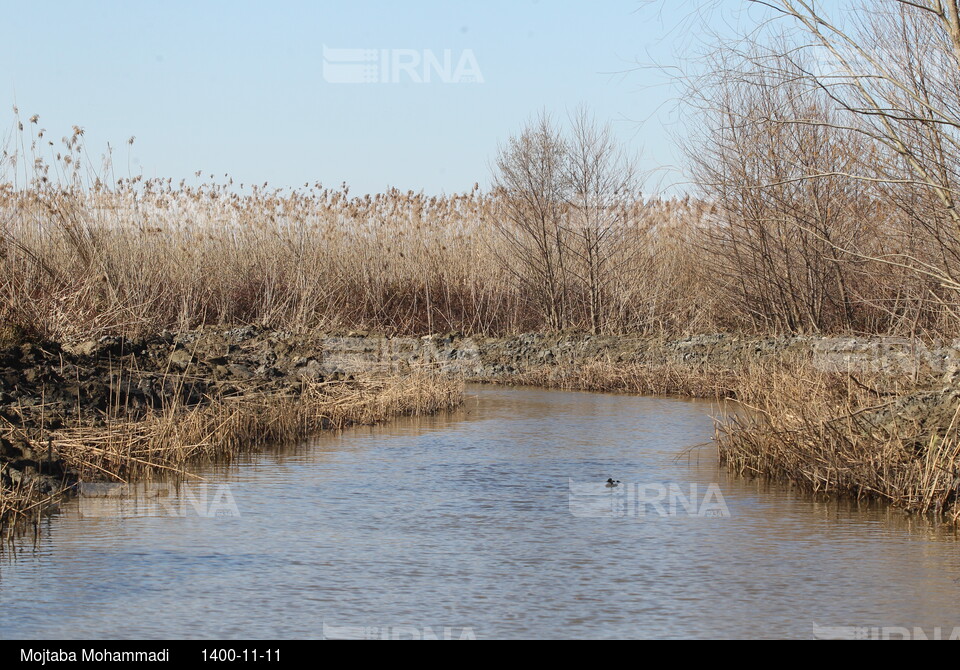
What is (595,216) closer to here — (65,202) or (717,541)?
(65,202)

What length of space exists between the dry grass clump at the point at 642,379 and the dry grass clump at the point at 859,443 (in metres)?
5.76

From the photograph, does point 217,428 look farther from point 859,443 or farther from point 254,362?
point 859,443

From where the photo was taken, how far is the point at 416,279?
20.2 metres

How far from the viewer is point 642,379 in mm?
15617

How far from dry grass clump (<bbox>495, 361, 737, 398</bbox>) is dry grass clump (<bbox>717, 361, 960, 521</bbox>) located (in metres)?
5.76

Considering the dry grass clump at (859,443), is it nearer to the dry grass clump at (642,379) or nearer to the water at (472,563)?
the water at (472,563)

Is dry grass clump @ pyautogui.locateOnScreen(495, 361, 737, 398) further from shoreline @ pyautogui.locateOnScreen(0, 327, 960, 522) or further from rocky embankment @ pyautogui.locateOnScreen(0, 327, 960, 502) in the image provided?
rocky embankment @ pyautogui.locateOnScreen(0, 327, 960, 502)

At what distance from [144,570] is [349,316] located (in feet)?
45.8

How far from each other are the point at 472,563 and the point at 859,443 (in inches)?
124

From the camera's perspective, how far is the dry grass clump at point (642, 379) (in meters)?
15.1

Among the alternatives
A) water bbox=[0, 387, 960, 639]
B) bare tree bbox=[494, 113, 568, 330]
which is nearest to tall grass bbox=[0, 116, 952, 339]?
bare tree bbox=[494, 113, 568, 330]

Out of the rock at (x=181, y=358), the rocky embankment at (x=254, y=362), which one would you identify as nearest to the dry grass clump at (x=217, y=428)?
the rocky embankment at (x=254, y=362)

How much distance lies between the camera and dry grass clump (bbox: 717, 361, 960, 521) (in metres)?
7.06
